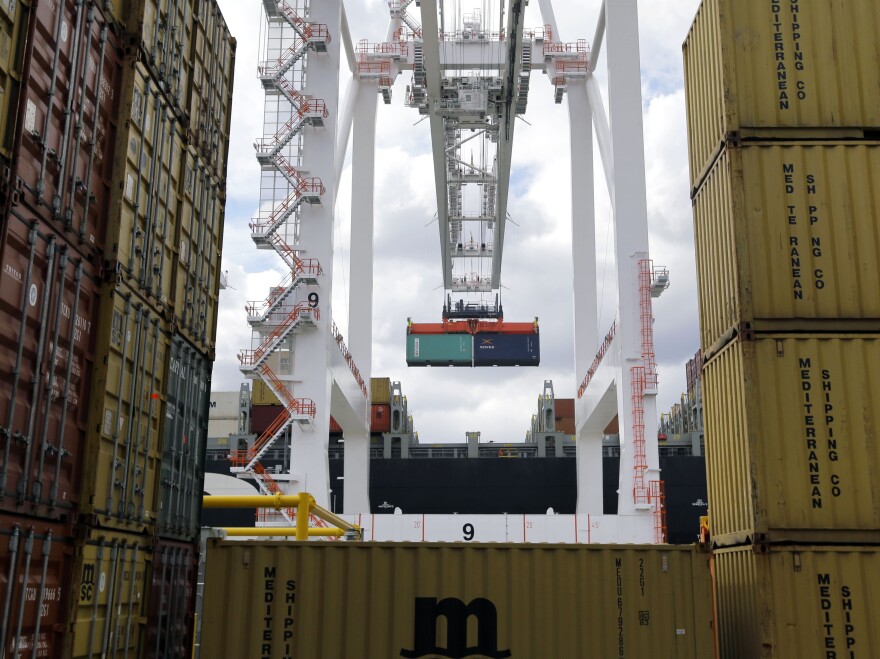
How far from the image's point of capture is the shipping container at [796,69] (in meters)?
12.3

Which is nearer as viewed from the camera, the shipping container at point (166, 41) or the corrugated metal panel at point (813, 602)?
the corrugated metal panel at point (813, 602)

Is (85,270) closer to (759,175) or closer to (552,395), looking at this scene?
(759,175)

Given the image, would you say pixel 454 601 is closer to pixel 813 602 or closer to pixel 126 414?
pixel 813 602

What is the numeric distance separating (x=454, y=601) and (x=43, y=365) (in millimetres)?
5732

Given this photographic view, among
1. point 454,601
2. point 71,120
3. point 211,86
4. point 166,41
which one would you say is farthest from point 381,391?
point 71,120

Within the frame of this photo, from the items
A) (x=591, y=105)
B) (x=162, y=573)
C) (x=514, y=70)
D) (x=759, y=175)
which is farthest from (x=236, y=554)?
(x=591, y=105)

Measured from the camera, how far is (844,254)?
11758mm

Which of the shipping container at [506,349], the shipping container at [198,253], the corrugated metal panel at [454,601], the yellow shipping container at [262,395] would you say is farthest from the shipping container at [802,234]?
the shipping container at [506,349]

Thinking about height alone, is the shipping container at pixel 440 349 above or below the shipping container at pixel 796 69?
above

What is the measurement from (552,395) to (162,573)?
39.8 metres

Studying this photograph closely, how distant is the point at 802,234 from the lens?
11867mm

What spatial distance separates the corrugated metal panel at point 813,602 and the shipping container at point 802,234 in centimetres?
273

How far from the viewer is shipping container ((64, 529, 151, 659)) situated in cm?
888

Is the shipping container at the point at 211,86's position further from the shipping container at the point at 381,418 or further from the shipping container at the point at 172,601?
the shipping container at the point at 381,418
